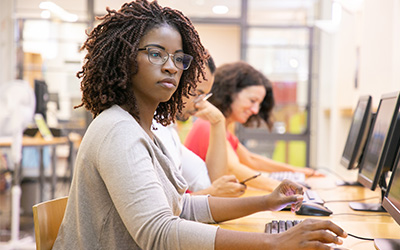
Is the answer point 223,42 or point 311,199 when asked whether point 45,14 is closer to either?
point 223,42

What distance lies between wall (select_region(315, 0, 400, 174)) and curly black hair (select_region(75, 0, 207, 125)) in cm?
218

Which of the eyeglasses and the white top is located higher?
the eyeglasses

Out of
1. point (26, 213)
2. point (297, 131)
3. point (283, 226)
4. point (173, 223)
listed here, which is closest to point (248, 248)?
point (173, 223)

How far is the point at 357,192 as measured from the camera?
7.62 feet

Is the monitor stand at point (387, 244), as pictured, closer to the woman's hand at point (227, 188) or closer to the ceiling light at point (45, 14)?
the woman's hand at point (227, 188)

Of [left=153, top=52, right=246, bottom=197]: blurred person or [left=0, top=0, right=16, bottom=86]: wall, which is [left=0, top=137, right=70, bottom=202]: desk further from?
[left=153, top=52, right=246, bottom=197]: blurred person

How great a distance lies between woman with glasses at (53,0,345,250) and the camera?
0.93m

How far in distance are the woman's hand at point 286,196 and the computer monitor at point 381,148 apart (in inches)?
17.2

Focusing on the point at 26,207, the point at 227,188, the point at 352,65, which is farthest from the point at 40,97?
the point at 227,188

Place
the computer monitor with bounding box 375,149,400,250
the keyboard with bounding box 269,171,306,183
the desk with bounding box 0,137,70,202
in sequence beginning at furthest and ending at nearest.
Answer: the desk with bounding box 0,137,70,202
the keyboard with bounding box 269,171,306,183
the computer monitor with bounding box 375,149,400,250

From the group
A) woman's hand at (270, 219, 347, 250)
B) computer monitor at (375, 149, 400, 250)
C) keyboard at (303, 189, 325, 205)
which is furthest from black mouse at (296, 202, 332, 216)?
woman's hand at (270, 219, 347, 250)

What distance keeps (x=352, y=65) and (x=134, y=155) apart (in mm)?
3866

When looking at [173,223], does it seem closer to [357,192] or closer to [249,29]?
[357,192]

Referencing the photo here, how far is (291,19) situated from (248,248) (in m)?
5.08
